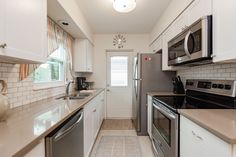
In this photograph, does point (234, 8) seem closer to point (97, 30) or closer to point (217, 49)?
point (217, 49)

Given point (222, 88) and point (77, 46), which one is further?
point (77, 46)

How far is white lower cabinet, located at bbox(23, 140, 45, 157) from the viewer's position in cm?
91

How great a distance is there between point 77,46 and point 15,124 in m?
3.17

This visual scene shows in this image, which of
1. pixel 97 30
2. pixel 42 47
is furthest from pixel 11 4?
pixel 97 30

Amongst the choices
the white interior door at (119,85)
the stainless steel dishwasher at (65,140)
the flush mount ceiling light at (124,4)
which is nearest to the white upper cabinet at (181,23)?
the flush mount ceiling light at (124,4)

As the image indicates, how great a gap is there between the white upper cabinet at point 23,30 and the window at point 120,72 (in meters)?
3.61

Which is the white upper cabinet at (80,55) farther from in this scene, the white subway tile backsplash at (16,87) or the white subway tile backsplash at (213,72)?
the white subway tile backsplash at (213,72)

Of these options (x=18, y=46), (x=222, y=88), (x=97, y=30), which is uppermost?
(x=97, y=30)

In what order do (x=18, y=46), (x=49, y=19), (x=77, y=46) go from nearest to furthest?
1. (x=18, y=46)
2. (x=49, y=19)
3. (x=77, y=46)

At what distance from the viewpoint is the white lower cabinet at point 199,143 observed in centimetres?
98

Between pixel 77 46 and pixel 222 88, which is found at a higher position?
pixel 77 46

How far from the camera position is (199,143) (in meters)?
1.26

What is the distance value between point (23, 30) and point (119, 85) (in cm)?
400

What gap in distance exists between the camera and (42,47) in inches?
64.8
